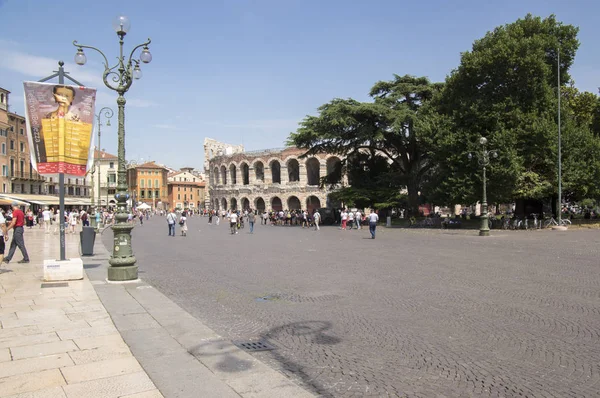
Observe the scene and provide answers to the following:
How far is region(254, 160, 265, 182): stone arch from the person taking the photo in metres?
70.5

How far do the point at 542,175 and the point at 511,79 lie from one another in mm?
6200

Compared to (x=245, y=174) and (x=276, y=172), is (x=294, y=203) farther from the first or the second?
(x=245, y=174)

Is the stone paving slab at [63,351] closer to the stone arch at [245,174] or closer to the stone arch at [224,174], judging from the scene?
the stone arch at [245,174]

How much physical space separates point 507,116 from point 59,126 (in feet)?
84.3

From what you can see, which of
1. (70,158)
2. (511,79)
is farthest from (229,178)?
(70,158)

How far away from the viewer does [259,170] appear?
71.2 meters

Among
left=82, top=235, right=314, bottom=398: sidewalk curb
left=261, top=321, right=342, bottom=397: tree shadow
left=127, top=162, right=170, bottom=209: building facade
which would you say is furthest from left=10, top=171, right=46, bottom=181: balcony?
left=261, top=321, right=342, bottom=397: tree shadow

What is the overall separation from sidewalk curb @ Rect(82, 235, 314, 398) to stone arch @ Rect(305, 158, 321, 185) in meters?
59.9

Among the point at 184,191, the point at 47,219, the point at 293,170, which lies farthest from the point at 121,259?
the point at 184,191

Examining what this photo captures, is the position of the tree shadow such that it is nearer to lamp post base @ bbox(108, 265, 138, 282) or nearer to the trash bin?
lamp post base @ bbox(108, 265, 138, 282)

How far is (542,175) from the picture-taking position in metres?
29.2

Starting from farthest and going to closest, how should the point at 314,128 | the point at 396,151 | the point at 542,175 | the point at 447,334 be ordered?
the point at 396,151, the point at 314,128, the point at 542,175, the point at 447,334

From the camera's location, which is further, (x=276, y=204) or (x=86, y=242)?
(x=276, y=204)

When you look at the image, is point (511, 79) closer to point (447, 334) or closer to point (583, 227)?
point (583, 227)
